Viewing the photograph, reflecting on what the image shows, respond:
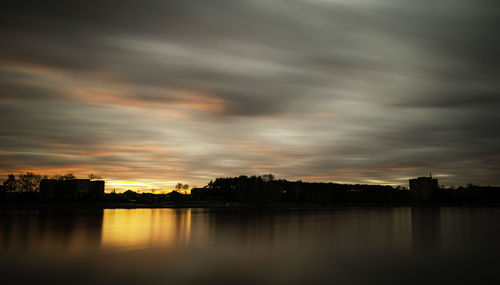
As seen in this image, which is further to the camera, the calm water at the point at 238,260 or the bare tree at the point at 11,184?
the bare tree at the point at 11,184

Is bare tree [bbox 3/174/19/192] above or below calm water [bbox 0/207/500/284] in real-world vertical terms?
above

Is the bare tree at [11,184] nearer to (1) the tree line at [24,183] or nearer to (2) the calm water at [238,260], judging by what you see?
(1) the tree line at [24,183]

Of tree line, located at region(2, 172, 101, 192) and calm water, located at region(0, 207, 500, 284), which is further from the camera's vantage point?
tree line, located at region(2, 172, 101, 192)

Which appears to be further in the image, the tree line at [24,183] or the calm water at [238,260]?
the tree line at [24,183]

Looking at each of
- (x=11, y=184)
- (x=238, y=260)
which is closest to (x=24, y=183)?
(x=11, y=184)

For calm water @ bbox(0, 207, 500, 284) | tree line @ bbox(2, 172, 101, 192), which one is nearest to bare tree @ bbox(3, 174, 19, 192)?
tree line @ bbox(2, 172, 101, 192)

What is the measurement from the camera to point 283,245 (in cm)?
3350

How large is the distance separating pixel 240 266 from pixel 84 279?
8771 millimetres

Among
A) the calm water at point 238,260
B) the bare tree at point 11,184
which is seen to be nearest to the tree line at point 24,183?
the bare tree at point 11,184

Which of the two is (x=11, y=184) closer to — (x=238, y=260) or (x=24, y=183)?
(x=24, y=183)

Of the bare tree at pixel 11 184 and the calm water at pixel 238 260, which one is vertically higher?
the bare tree at pixel 11 184

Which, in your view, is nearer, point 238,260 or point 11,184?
point 238,260

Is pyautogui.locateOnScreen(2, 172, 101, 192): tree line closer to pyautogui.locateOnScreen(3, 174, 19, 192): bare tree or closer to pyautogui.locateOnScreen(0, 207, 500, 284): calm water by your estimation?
pyautogui.locateOnScreen(3, 174, 19, 192): bare tree

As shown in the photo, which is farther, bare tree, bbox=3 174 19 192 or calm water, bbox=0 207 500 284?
bare tree, bbox=3 174 19 192
